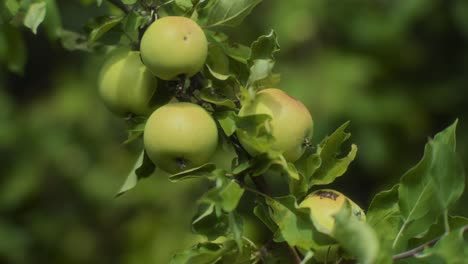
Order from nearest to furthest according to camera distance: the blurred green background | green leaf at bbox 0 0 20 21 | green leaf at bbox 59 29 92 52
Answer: green leaf at bbox 0 0 20 21, green leaf at bbox 59 29 92 52, the blurred green background

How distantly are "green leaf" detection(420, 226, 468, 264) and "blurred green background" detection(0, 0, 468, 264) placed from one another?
1.78 meters

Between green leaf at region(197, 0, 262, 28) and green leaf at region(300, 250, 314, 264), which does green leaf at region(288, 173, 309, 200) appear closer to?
green leaf at region(300, 250, 314, 264)

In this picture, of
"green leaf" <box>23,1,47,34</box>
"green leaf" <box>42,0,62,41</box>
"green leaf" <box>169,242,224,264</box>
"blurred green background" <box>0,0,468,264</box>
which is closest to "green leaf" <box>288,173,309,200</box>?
"green leaf" <box>169,242,224,264</box>

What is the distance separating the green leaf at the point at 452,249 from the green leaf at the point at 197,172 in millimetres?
247

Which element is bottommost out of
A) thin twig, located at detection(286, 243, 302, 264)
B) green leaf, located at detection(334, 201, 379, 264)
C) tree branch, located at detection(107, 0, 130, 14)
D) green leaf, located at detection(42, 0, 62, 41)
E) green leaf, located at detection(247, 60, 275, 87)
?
green leaf, located at detection(42, 0, 62, 41)

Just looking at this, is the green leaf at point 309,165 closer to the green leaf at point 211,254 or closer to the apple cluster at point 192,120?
the apple cluster at point 192,120

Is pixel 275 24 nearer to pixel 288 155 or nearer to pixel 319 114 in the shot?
pixel 319 114

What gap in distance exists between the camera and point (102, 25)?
1.10 meters

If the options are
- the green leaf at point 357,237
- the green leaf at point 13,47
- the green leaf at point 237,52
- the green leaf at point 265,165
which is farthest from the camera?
the green leaf at point 13,47

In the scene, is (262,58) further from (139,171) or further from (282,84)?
(282,84)

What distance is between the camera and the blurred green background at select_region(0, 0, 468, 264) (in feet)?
8.89

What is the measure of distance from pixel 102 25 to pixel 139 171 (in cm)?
18

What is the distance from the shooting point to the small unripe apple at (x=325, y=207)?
3.24ft

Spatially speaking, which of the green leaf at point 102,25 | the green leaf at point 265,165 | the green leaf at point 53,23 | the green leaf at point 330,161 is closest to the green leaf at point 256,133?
the green leaf at point 265,165
